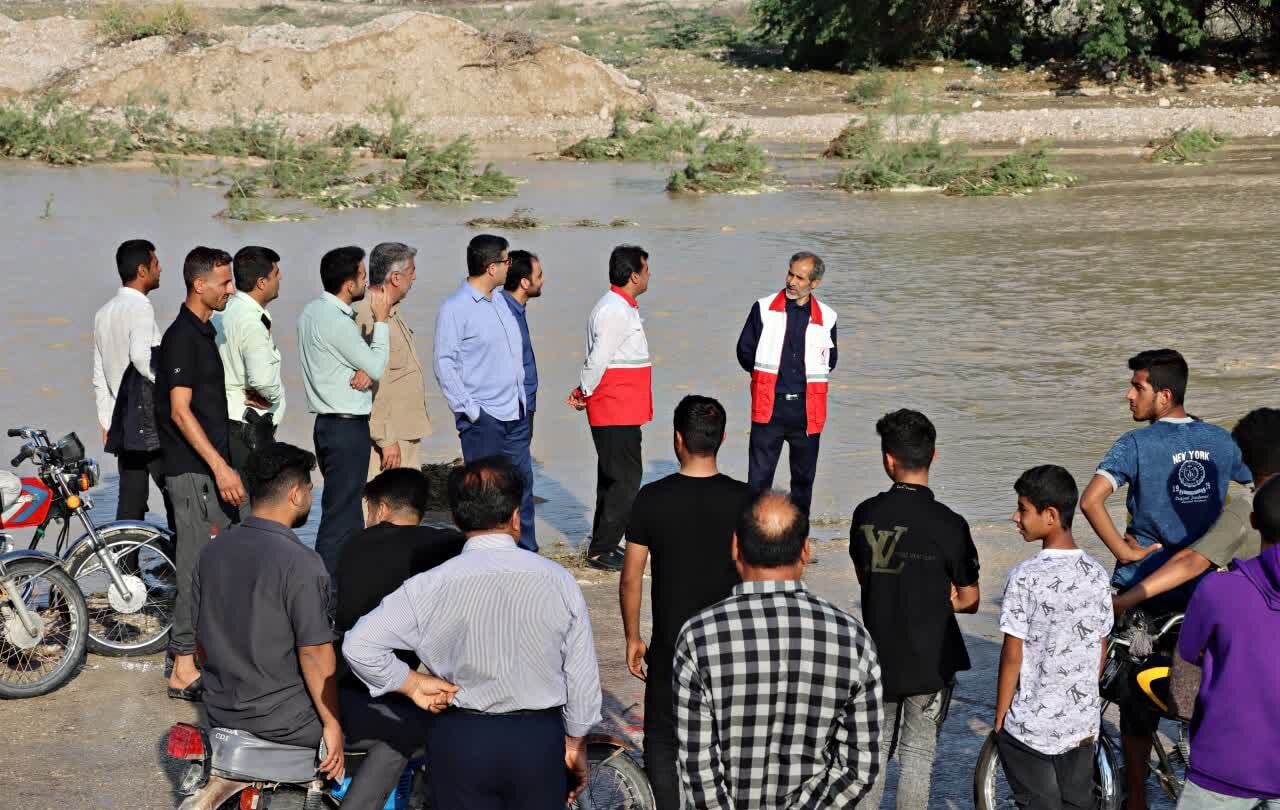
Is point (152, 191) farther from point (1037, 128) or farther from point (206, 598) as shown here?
point (206, 598)

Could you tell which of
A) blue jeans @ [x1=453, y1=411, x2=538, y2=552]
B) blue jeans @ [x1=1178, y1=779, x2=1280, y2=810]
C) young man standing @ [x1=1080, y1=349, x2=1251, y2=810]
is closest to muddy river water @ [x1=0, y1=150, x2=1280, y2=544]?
blue jeans @ [x1=453, y1=411, x2=538, y2=552]

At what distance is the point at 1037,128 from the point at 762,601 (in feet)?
113

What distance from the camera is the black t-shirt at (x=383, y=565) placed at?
450 cm

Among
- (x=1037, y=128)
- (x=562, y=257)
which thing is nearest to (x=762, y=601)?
(x=562, y=257)

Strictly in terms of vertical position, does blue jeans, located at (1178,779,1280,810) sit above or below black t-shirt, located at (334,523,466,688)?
below

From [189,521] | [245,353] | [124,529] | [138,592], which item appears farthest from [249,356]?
[138,592]

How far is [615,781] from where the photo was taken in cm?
468

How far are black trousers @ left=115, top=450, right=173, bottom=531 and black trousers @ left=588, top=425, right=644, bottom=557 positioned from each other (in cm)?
248

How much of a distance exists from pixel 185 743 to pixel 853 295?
1335cm

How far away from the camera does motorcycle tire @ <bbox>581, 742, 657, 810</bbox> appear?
4648 mm

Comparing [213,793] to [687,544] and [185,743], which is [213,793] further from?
[687,544]

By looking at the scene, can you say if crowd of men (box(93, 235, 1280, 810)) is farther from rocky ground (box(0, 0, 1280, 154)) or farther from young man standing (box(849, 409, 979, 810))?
rocky ground (box(0, 0, 1280, 154))

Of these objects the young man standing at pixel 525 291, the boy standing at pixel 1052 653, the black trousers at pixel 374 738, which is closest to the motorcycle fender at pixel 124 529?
the young man standing at pixel 525 291

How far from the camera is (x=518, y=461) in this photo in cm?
816
